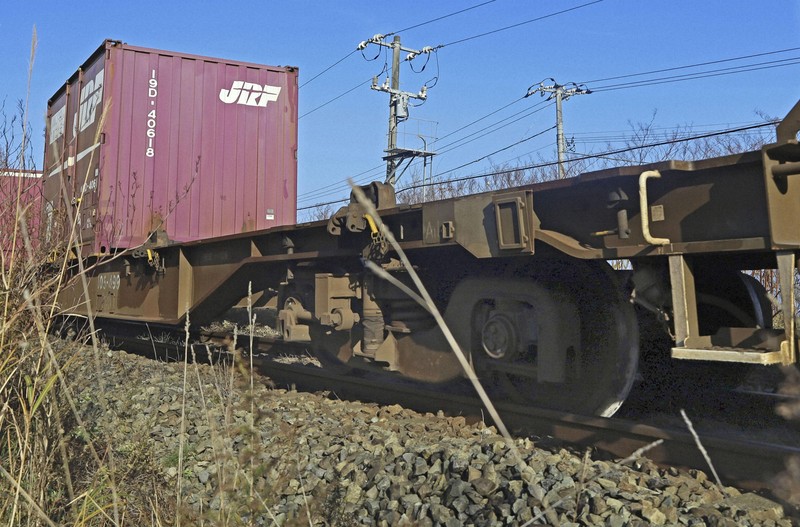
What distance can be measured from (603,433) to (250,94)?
7.40m

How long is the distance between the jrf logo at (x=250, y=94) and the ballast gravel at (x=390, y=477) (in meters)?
5.64

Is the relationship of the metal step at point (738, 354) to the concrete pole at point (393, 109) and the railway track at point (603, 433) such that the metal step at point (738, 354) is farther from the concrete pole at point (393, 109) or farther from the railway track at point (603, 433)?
the concrete pole at point (393, 109)

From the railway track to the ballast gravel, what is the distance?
0.15m

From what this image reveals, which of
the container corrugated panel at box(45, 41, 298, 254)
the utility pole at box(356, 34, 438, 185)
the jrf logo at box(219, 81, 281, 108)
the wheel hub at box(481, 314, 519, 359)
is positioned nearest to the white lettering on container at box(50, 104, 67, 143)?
the container corrugated panel at box(45, 41, 298, 254)

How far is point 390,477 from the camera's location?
336 centimetres

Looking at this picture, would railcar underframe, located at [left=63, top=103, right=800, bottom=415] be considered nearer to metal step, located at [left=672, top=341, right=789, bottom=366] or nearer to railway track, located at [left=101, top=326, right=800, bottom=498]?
metal step, located at [left=672, top=341, right=789, bottom=366]

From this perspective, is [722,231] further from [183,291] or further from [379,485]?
[183,291]

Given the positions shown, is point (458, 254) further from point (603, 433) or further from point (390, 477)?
point (390, 477)

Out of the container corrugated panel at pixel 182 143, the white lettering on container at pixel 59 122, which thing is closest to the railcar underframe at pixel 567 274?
the container corrugated panel at pixel 182 143

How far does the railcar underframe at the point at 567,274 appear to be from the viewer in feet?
11.5

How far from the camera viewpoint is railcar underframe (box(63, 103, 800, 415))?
351 cm

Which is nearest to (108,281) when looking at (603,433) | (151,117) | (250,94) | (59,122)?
(151,117)

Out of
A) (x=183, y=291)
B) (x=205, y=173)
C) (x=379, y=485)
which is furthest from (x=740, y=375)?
(x=205, y=173)

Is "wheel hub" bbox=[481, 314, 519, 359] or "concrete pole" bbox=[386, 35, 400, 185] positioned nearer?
"wheel hub" bbox=[481, 314, 519, 359]
